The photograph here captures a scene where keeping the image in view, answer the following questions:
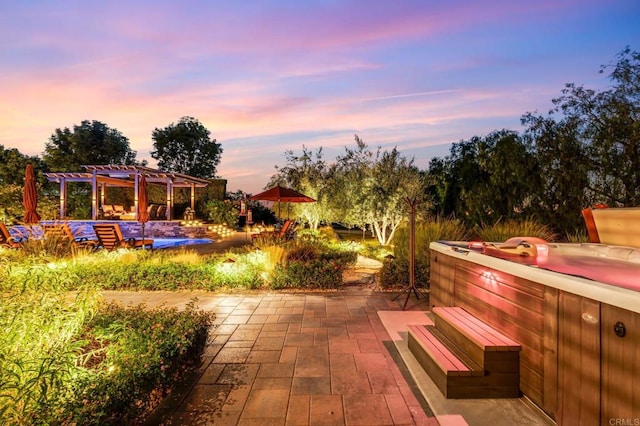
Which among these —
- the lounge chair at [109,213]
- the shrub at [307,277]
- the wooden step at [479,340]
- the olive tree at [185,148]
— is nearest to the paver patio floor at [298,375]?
the wooden step at [479,340]

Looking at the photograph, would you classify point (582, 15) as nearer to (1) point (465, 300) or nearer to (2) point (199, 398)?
(1) point (465, 300)

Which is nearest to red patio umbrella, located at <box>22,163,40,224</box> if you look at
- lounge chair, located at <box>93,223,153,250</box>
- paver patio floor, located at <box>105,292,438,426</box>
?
lounge chair, located at <box>93,223,153,250</box>

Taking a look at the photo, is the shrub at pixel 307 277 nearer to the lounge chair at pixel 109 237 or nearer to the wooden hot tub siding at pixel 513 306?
the wooden hot tub siding at pixel 513 306

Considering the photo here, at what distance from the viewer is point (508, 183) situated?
36.2 ft

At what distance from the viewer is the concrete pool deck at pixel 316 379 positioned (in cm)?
223

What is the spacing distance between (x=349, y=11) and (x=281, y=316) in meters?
7.06

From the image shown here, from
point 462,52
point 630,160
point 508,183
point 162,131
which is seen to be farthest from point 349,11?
point 162,131

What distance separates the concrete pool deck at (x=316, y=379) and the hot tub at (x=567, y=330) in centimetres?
34

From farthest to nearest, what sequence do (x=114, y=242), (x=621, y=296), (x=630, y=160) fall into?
(x=114, y=242), (x=630, y=160), (x=621, y=296)

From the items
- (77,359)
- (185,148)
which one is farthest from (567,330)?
(185,148)

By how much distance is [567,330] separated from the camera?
1.98 metres

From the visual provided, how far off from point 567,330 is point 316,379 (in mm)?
1902

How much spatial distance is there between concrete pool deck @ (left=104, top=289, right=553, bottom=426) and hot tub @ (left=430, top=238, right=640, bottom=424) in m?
0.34

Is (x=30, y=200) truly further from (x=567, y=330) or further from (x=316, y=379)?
(x=567, y=330)
